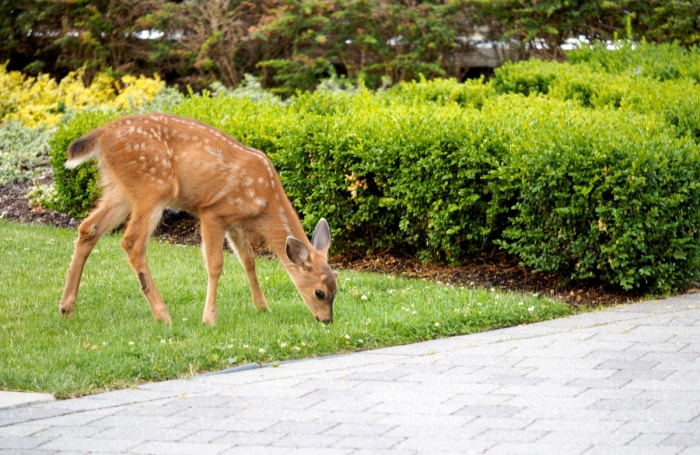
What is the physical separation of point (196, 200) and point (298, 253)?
896mm

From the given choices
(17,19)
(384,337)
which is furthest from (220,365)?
(17,19)

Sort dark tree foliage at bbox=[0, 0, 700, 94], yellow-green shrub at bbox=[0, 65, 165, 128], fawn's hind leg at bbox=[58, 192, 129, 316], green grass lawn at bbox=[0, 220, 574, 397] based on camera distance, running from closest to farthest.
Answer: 1. green grass lawn at bbox=[0, 220, 574, 397]
2. fawn's hind leg at bbox=[58, 192, 129, 316]
3. yellow-green shrub at bbox=[0, 65, 165, 128]
4. dark tree foliage at bbox=[0, 0, 700, 94]

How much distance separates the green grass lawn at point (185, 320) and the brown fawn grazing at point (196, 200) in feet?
0.97

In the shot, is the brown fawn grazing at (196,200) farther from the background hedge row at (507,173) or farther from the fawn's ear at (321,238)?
the background hedge row at (507,173)

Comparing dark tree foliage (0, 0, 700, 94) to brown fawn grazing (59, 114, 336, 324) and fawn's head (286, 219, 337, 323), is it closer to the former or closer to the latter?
brown fawn grazing (59, 114, 336, 324)

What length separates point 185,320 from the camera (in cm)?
781

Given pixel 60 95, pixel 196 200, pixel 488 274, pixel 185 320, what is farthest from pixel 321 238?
pixel 60 95

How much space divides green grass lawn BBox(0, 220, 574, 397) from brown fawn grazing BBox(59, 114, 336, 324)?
0.30m

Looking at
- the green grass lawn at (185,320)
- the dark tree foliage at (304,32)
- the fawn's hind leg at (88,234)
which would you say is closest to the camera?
the green grass lawn at (185,320)

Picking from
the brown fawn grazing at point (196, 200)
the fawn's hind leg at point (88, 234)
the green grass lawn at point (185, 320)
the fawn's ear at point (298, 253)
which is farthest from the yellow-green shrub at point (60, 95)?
the fawn's ear at point (298, 253)

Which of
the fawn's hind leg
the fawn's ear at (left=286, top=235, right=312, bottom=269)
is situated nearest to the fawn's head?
the fawn's ear at (left=286, top=235, right=312, bottom=269)

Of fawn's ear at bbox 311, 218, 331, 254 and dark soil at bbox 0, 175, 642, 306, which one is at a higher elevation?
fawn's ear at bbox 311, 218, 331, 254

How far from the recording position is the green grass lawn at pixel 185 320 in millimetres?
6492

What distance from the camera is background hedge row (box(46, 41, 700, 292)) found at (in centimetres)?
854
